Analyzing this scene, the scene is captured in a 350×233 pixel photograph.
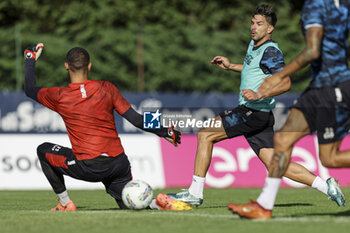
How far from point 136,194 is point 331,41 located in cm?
285

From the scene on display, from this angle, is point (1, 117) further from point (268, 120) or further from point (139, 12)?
point (139, 12)

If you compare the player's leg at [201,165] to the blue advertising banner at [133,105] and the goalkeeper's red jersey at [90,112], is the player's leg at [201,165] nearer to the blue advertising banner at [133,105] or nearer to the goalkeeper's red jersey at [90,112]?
the goalkeeper's red jersey at [90,112]

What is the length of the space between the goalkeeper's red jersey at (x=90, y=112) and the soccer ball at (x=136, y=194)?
0.41m

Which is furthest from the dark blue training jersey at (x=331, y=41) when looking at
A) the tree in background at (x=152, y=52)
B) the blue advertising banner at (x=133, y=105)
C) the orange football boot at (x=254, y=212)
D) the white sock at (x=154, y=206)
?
the tree in background at (x=152, y=52)

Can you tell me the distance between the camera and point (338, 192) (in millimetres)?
8797

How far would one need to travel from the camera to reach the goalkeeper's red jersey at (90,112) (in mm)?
8086

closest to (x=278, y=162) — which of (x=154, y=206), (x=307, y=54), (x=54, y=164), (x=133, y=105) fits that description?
(x=307, y=54)

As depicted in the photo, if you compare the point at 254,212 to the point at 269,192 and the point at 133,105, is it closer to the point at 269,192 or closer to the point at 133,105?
the point at 269,192

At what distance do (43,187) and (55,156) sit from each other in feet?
24.0

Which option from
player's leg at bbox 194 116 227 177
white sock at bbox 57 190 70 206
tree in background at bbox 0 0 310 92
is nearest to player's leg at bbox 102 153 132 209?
white sock at bbox 57 190 70 206

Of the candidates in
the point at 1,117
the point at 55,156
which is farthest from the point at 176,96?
the point at 55,156

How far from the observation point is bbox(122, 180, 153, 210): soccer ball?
8.20m

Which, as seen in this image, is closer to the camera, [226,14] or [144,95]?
[144,95]

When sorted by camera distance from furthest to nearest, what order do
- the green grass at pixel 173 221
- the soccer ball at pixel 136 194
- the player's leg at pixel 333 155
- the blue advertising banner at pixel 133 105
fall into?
1. the blue advertising banner at pixel 133 105
2. the soccer ball at pixel 136 194
3. the player's leg at pixel 333 155
4. the green grass at pixel 173 221
